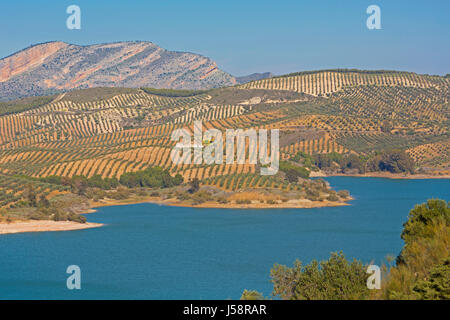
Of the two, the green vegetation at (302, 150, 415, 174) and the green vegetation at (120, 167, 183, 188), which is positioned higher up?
the green vegetation at (302, 150, 415, 174)

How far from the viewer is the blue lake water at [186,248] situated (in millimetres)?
52656

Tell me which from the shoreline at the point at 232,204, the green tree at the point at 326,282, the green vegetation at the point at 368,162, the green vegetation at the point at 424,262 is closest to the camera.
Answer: the green vegetation at the point at 424,262

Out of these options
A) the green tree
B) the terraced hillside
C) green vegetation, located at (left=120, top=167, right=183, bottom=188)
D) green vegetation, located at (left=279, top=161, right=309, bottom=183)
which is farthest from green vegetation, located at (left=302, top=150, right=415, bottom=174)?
the green tree

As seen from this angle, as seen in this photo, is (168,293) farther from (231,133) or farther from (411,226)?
(231,133)

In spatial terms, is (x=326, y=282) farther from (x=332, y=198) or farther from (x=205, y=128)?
(x=205, y=128)

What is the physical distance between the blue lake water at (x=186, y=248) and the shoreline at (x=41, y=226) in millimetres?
2149

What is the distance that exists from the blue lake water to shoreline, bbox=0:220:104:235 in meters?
2.15

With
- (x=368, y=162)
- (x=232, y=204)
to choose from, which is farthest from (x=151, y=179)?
(x=368, y=162)

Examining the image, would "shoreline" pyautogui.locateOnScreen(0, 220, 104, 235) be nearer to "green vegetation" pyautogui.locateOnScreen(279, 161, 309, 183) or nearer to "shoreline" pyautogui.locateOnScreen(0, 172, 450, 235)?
"shoreline" pyautogui.locateOnScreen(0, 172, 450, 235)

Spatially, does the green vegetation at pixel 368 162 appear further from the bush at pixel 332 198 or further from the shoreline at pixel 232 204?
the shoreline at pixel 232 204

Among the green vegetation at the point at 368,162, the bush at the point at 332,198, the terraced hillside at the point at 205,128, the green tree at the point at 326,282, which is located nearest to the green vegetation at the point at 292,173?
the terraced hillside at the point at 205,128

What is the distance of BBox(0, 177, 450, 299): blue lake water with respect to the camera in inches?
2073

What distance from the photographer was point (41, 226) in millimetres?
82250

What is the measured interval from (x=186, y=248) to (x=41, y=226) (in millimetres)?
20318
